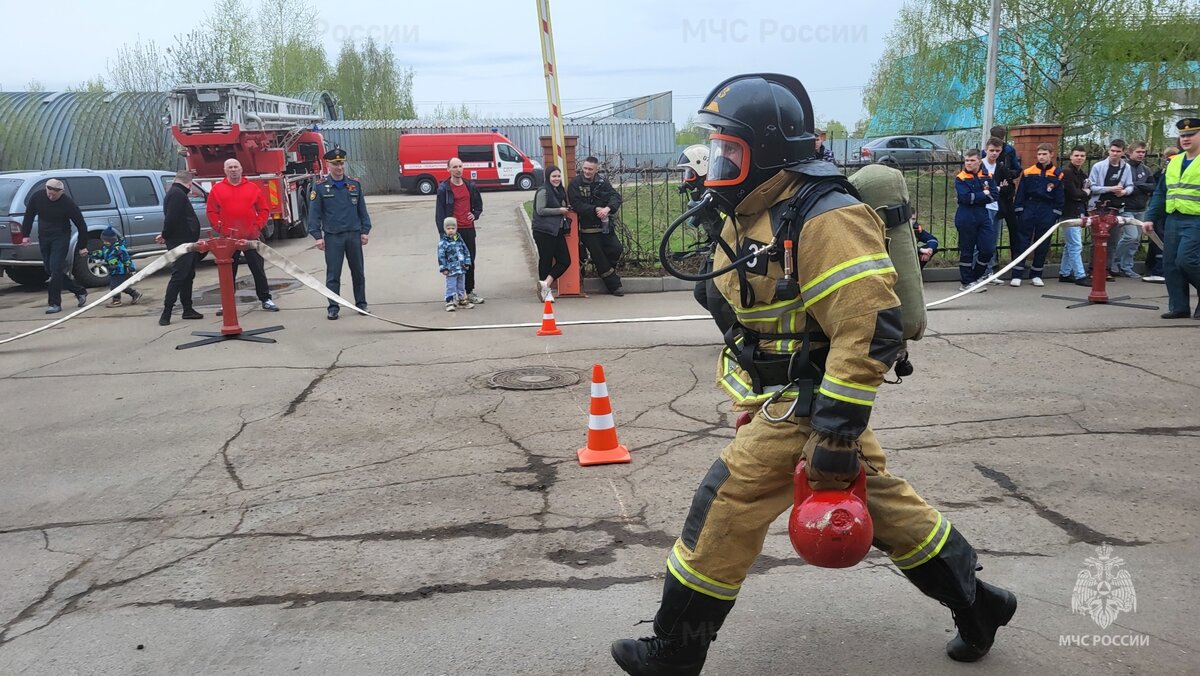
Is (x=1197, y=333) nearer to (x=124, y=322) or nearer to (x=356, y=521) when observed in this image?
(x=356, y=521)

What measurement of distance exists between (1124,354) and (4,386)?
1007cm

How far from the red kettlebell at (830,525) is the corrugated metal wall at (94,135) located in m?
27.4

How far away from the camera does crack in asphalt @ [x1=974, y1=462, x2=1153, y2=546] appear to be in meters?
4.15

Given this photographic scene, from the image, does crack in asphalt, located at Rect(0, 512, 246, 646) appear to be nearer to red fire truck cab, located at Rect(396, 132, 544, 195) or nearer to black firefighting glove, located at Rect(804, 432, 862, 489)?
black firefighting glove, located at Rect(804, 432, 862, 489)

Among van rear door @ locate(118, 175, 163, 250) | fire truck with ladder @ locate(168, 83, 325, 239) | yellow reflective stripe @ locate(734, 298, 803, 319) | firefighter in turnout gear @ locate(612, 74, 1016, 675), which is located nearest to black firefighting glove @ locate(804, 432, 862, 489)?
firefighter in turnout gear @ locate(612, 74, 1016, 675)

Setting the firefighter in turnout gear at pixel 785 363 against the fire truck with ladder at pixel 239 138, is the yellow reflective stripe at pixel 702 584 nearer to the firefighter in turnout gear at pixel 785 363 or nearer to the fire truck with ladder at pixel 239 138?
the firefighter in turnout gear at pixel 785 363

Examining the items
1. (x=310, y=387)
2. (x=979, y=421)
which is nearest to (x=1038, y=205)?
(x=979, y=421)

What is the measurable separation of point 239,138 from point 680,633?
18.3 meters

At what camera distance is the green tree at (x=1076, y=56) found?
17.3 metres

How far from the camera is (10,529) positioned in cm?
480

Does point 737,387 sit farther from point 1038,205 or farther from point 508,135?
point 508,135

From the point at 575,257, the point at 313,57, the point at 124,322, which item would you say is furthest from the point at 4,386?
the point at 313,57

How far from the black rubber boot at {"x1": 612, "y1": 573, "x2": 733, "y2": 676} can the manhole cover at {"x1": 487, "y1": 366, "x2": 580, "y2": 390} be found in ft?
14.7

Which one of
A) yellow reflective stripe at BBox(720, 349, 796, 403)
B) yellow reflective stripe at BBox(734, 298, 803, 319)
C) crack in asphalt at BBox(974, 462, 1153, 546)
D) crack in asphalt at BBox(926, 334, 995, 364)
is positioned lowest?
crack in asphalt at BBox(926, 334, 995, 364)
